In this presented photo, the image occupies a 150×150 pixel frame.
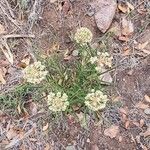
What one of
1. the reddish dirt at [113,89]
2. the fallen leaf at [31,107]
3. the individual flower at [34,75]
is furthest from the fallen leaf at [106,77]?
the individual flower at [34,75]

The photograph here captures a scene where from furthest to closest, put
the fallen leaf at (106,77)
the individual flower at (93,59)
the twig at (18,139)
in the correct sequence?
the fallen leaf at (106,77) → the twig at (18,139) → the individual flower at (93,59)

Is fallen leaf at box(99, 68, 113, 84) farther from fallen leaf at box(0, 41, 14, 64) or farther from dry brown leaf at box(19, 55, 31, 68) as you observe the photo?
fallen leaf at box(0, 41, 14, 64)

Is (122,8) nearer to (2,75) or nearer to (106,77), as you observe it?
(106,77)

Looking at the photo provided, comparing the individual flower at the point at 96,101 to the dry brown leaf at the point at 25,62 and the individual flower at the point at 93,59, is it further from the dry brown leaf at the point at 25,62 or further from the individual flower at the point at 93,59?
the dry brown leaf at the point at 25,62

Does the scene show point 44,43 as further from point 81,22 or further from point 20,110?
point 20,110

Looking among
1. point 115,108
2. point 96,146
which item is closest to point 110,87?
point 115,108

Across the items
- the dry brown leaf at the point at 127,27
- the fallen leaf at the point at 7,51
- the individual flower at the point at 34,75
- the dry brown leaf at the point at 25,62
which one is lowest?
the dry brown leaf at the point at 25,62
